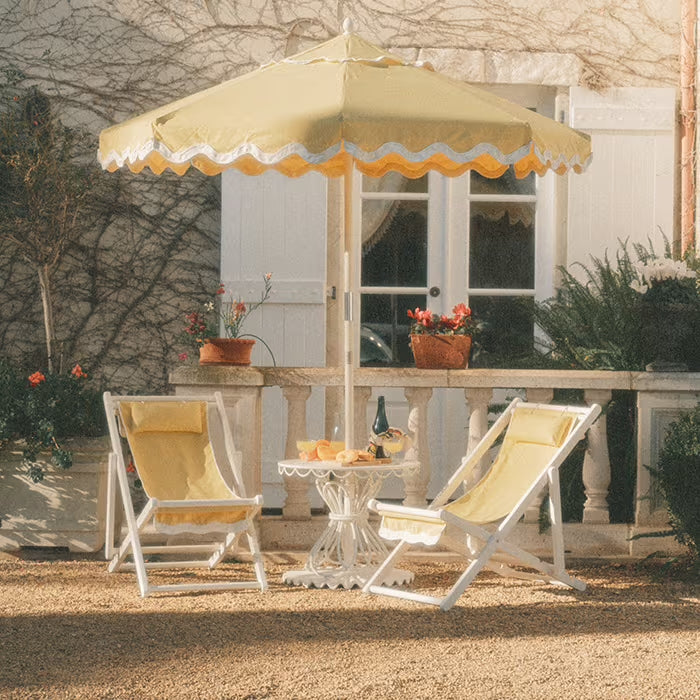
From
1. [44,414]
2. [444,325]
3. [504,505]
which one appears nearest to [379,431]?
[504,505]

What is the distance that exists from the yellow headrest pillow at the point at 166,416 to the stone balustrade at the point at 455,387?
29 cm

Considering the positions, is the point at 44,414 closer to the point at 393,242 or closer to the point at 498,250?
the point at 393,242

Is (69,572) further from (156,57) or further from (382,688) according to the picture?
(156,57)

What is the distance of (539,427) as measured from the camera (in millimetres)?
5527

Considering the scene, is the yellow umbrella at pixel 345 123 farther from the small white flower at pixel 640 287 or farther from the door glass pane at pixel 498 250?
the door glass pane at pixel 498 250

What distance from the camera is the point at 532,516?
6.16 meters

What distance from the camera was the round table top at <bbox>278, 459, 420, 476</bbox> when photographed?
5.38 metres

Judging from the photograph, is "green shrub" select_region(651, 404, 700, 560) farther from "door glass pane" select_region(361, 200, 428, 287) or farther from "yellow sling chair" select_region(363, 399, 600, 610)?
"door glass pane" select_region(361, 200, 428, 287)

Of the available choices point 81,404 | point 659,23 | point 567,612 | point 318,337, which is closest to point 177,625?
point 567,612

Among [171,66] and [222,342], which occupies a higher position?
[171,66]

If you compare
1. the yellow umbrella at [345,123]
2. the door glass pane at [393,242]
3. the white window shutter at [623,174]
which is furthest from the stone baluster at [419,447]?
the white window shutter at [623,174]

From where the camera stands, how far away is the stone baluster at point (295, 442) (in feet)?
20.3

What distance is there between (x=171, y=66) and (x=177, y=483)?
312 cm

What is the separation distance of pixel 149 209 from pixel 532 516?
10.2ft
